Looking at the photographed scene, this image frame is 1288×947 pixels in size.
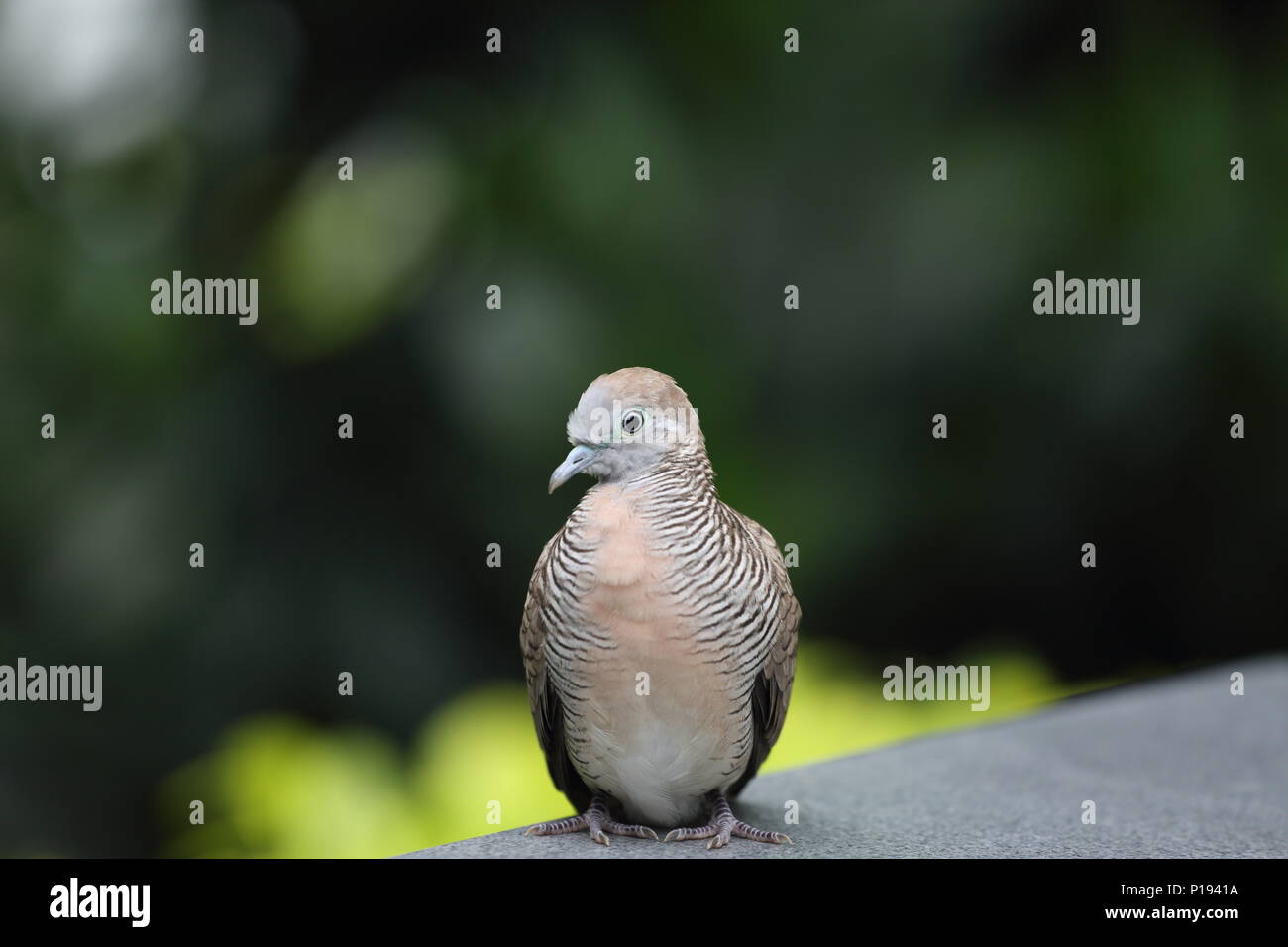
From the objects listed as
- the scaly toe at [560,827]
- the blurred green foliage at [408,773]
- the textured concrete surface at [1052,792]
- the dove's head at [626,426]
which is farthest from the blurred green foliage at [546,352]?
the dove's head at [626,426]

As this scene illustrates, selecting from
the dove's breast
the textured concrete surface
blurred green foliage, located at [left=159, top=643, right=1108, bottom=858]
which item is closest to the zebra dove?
the dove's breast

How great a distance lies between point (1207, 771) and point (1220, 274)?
209 cm

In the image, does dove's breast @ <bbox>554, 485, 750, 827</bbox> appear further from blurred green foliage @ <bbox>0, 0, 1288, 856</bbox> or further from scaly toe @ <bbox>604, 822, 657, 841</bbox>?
blurred green foliage @ <bbox>0, 0, 1288, 856</bbox>

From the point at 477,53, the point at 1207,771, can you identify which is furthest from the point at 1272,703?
the point at 477,53

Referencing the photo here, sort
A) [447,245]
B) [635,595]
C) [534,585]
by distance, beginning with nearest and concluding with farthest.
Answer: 1. [635,595]
2. [534,585]
3. [447,245]

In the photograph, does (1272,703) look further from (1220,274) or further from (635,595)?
(635,595)

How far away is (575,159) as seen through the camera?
4.52 meters

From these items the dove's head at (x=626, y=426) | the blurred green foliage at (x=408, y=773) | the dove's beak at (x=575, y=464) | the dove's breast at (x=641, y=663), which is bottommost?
the blurred green foliage at (x=408, y=773)

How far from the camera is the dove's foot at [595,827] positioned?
2.39m

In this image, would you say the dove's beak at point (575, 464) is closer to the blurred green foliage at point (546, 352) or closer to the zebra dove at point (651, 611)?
the zebra dove at point (651, 611)

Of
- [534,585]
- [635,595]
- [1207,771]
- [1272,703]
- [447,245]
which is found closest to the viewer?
[635,595]

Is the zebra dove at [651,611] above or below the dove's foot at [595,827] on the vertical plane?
above

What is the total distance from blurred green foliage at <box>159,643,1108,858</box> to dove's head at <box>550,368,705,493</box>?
73.7 inches

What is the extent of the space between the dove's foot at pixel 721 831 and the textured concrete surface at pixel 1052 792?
21mm
